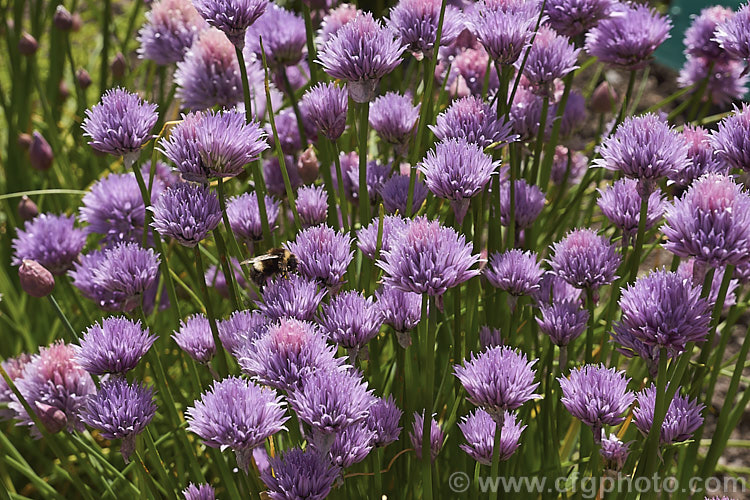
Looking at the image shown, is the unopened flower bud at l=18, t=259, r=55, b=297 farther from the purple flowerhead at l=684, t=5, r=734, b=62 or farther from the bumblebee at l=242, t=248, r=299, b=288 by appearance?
the purple flowerhead at l=684, t=5, r=734, b=62

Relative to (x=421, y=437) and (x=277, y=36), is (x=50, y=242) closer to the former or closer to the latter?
(x=277, y=36)

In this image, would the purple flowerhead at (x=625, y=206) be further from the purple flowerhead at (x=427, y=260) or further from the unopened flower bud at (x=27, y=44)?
the unopened flower bud at (x=27, y=44)

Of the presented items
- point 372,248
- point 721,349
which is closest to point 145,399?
point 372,248

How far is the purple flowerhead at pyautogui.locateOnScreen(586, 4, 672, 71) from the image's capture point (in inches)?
53.7

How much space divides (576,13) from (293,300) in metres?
0.74

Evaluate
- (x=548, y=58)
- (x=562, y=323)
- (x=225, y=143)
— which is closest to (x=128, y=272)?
(x=225, y=143)

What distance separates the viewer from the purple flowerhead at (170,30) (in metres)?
1.74

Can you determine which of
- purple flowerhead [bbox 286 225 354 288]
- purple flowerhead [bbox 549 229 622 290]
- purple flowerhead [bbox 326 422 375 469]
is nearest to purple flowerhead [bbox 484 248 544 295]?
purple flowerhead [bbox 549 229 622 290]

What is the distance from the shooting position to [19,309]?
196 centimetres

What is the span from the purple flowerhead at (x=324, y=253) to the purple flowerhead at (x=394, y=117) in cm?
33

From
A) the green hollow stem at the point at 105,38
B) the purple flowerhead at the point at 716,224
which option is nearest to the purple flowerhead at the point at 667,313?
the purple flowerhead at the point at 716,224

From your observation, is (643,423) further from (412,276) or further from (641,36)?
(641,36)

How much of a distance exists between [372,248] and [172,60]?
0.90m

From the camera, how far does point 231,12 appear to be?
3.72 feet
